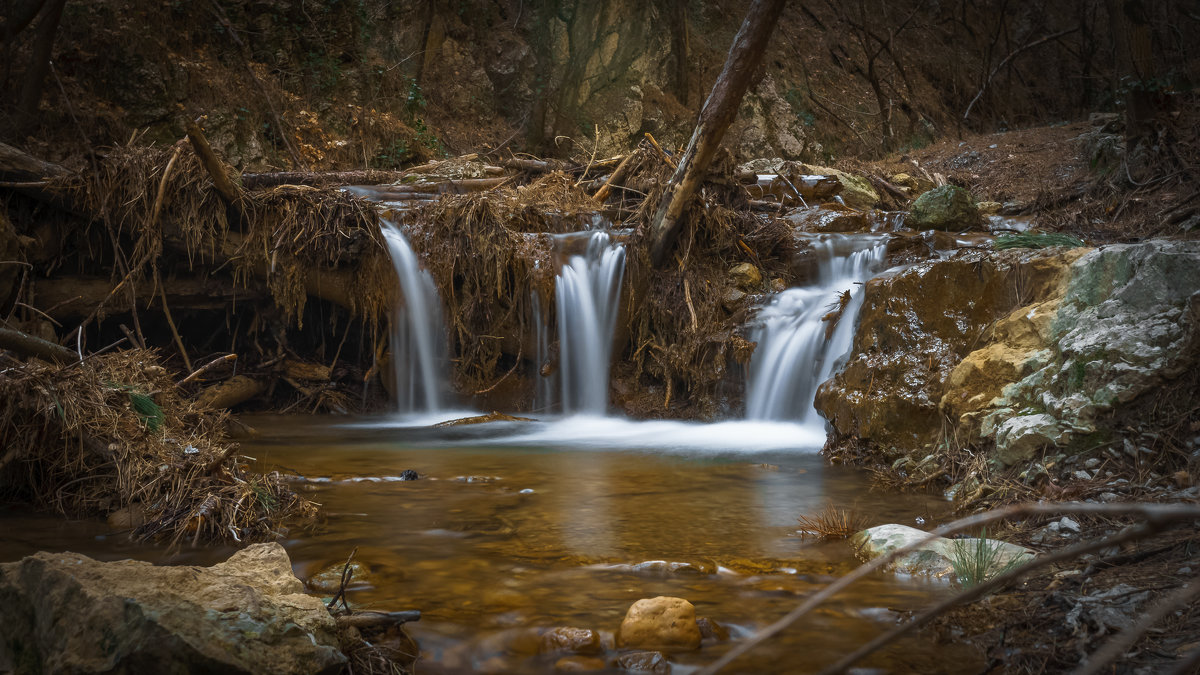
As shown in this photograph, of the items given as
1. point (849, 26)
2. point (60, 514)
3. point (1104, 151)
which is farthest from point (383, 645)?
point (849, 26)

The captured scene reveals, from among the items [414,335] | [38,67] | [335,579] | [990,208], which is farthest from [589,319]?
[38,67]

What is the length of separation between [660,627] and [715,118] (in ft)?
19.0

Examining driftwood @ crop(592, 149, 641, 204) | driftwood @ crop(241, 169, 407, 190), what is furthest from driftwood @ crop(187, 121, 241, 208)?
driftwood @ crop(592, 149, 641, 204)

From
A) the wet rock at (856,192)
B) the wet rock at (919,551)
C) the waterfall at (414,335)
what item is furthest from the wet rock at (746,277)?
the wet rock at (919,551)

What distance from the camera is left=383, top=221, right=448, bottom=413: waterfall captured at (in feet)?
29.1

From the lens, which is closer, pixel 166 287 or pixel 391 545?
pixel 391 545

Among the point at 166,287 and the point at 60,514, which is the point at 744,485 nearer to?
the point at 60,514

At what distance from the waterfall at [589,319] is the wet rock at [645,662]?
6308 millimetres

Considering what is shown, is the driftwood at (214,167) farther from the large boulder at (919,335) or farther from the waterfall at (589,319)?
the large boulder at (919,335)

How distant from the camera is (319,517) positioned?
4.48 m

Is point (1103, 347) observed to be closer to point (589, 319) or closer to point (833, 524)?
point (833, 524)

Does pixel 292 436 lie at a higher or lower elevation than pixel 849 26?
lower

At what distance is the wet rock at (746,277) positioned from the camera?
8961 mm

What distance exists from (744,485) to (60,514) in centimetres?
390
